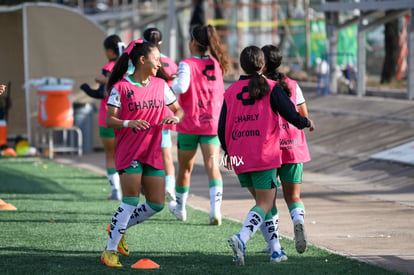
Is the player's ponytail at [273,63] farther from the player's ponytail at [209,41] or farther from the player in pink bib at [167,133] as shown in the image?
the player in pink bib at [167,133]

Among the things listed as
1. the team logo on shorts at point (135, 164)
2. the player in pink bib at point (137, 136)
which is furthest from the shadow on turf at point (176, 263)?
the team logo on shorts at point (135, 164)

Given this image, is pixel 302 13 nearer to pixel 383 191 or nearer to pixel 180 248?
pixel 383 191

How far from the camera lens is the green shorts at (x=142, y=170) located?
657 centimetres

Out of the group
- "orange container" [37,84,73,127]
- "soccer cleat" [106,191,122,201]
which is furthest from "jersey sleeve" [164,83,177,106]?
"orange container" [37,84,73,127]

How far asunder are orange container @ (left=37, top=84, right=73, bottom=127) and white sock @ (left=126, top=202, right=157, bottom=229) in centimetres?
987

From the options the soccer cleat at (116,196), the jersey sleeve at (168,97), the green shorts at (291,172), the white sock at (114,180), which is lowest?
the soccer cleat at (116,196)

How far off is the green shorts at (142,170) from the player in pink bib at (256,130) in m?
0.62

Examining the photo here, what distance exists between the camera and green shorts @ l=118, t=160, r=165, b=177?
21.6 ft

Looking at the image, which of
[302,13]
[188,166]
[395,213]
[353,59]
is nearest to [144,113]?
[188,166]

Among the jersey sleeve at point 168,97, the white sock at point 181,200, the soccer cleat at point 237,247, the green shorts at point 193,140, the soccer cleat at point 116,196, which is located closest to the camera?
the soccer cleat at point 237,247

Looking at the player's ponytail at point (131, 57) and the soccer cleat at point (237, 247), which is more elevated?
the player's ponytail at point (131, 57)

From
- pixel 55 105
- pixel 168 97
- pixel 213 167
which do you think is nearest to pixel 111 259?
pixel 168 97

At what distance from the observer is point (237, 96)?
649 centimetres

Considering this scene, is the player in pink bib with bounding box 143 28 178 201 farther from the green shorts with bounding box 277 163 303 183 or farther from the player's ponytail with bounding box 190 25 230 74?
the green shorts with bounding box 277 163 303 183
